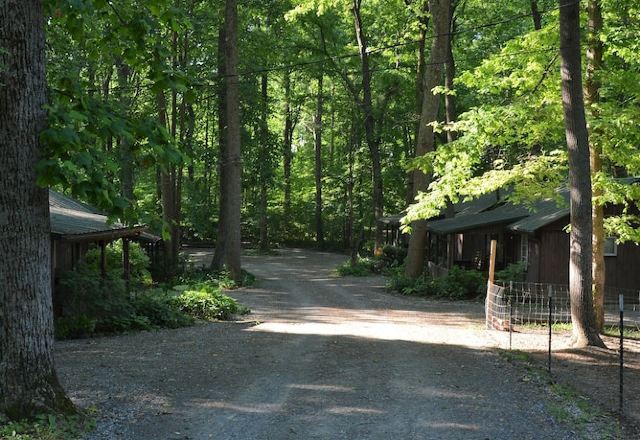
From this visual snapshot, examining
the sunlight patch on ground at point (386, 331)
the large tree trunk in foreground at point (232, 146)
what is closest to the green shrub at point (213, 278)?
the large tree trunk in foreground at point (232, 146)

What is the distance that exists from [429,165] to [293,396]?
8.16 m

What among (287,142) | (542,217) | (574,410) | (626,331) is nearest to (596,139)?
(626,331)

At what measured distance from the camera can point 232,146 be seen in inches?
1005

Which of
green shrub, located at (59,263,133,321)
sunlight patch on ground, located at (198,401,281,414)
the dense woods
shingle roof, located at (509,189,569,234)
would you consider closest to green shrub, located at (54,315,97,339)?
green shrub, located at (59,263,133,321)

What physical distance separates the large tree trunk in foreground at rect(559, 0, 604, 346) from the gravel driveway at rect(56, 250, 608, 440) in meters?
2.00

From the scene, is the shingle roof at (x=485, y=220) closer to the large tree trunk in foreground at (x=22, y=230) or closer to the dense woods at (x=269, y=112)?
the dense woods at (x=269, y=112)

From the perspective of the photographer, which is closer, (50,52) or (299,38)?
(50,52)

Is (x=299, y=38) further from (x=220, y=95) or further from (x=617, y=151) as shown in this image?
(x=617, y=151)

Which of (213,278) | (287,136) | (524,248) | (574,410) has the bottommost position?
(574,410)

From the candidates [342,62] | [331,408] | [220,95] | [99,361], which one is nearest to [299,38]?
[342,62]

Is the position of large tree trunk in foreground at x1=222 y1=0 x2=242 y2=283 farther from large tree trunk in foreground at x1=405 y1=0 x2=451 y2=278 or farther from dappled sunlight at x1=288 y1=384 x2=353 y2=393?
dappled sunlight at x1=288 y1=384 x2=353 y2=393

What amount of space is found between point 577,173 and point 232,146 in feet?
50.3

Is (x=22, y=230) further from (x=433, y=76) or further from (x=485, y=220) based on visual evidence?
(x=485, y=220)

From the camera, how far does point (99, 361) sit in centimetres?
1080
